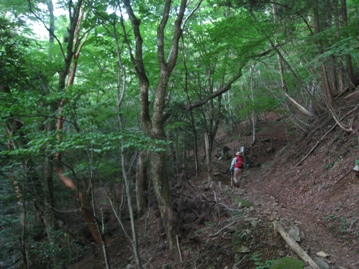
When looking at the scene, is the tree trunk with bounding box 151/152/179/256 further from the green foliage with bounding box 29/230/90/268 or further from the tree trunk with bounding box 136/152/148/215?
the tree trunk with bounding box 136/152/148/215

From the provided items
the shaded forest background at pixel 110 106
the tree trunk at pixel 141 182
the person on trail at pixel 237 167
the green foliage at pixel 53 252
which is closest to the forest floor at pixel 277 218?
the shaded forest background at pixel 110 106

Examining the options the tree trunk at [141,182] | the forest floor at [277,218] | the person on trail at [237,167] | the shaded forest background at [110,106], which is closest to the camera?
the forest floor at [277,218]

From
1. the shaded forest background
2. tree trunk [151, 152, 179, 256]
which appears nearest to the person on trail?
the shaded forest background

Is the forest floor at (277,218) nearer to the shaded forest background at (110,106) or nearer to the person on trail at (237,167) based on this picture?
the shaded forest background at (110,106)

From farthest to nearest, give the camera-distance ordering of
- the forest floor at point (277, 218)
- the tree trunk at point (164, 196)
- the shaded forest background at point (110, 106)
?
1. the tree trunk at point (164, 196)
2. the shaded forest background at point (110, 106)
3. the forest floor at point (277, 218)

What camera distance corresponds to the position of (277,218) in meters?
5.88

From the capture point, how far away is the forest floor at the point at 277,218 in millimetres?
5027

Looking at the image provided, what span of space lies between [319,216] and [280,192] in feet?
9.46

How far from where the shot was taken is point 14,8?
9.54m

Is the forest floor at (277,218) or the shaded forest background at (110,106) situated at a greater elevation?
the shaded forest background at (110,106)

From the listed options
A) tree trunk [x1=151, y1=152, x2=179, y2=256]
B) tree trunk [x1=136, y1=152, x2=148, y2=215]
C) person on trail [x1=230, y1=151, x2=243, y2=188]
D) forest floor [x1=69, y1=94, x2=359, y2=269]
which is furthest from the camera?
person on trail [x1=230, y1=151, x2=243, y2=188]

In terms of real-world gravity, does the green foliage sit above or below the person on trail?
below

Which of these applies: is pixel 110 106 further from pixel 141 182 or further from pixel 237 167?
pixel 237 167

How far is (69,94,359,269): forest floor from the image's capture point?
5027mm
